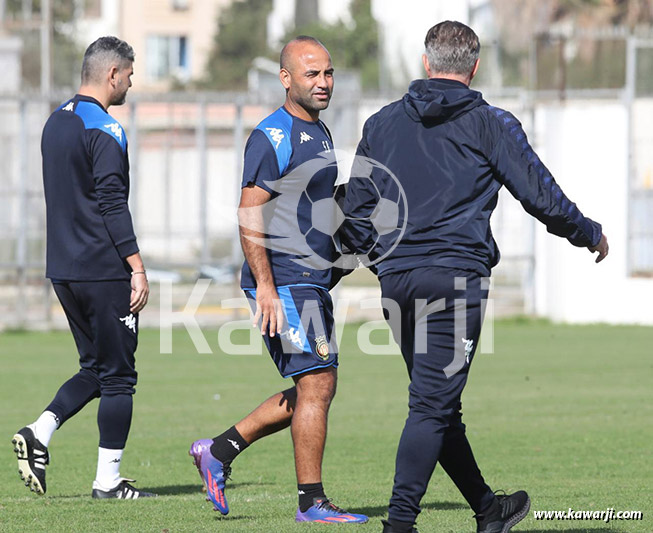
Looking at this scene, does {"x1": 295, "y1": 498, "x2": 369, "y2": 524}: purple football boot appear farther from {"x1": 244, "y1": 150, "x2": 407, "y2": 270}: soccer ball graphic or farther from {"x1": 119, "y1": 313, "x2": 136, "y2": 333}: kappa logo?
{"x1": 119, "y1": 313, "x2": 136, "y2": 333}: kappa logo

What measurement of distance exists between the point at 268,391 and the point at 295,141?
6293 millimetres

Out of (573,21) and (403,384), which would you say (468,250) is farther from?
(573,21)

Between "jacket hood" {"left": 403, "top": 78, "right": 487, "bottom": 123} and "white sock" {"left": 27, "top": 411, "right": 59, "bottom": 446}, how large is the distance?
291 cm

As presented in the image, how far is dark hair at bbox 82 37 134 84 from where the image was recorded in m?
7.09

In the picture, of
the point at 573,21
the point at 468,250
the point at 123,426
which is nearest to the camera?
the point at 468,250

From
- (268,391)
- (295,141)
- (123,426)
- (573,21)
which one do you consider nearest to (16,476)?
(123,426)

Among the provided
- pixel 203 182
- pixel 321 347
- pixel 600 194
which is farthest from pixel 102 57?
pixel 600 194

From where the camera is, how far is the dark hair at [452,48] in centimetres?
536

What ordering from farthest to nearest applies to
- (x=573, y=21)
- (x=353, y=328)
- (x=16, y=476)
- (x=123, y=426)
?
(x=573, y=21) → (x=353, y=328) → (x=16, y=476) → (x=123, y=426)

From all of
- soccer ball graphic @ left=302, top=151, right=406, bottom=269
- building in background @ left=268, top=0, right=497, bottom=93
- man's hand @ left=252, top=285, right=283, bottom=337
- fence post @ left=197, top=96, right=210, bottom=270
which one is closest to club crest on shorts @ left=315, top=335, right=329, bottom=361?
man's hand @ left=252, top=285, right=283, bottom=337

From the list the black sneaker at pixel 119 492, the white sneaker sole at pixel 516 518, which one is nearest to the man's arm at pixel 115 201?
the black sneaker at pixel 119 492

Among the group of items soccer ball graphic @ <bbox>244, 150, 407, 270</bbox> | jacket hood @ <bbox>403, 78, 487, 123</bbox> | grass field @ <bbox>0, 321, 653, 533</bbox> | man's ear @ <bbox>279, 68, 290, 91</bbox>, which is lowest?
grass field @ <bbox>0, 321, 653, 533</bbox>

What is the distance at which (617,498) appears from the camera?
684cm

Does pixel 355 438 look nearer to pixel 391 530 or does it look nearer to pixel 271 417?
pixel 271 417
